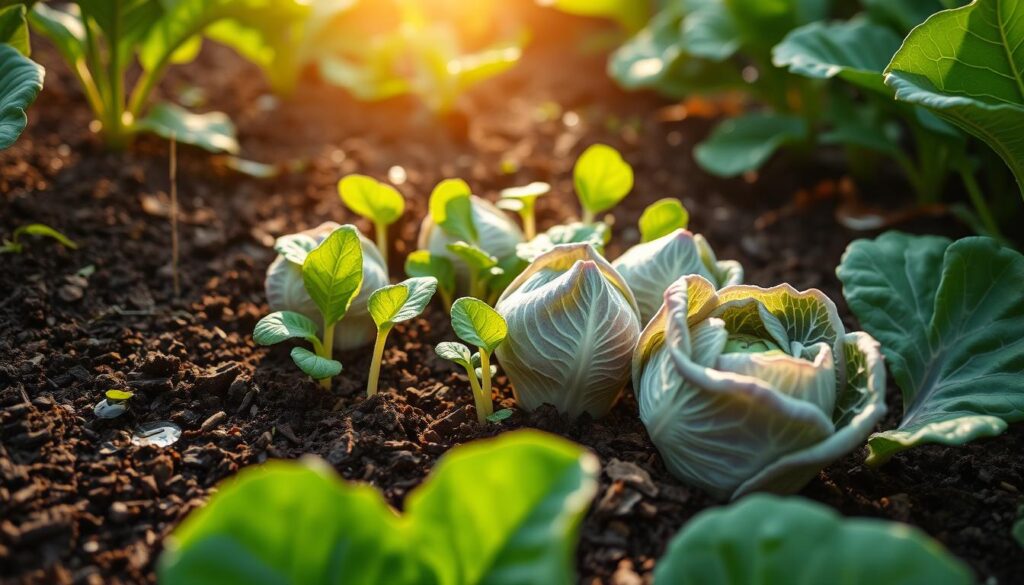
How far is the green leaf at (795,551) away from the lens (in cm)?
144

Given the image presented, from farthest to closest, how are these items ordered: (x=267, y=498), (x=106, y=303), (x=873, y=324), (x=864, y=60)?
(x=864, y=60) → (x=106, y=303) → (x=873, y=324) → (x=267, y=498)

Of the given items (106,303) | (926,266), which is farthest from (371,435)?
(926,266)

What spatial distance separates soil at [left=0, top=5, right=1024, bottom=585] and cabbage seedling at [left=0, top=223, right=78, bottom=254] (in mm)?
36

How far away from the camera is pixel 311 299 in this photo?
8.16ft

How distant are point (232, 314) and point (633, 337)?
1.29 metres

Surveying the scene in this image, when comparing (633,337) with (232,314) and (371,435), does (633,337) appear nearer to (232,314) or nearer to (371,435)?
(371,435)

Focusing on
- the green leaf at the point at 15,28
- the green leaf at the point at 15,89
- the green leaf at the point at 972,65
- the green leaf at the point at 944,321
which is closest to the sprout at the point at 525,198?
the green leaf at the point at 944,321

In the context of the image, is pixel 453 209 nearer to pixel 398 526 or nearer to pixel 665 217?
pixel 665 217

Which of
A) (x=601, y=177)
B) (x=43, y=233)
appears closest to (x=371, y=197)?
(x=601, y=177)

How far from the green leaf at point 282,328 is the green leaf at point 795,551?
1.13 metres

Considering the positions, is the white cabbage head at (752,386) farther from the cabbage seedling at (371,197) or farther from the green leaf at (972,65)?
the cabbage seedling at (371,197)

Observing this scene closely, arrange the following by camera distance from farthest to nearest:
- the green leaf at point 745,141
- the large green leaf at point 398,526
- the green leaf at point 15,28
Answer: the green leaf at point 745,141 < the green leaf at point 15,28 < the large green leaf at point 398,526

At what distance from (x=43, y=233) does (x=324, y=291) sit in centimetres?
114

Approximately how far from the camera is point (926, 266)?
2.53 m
